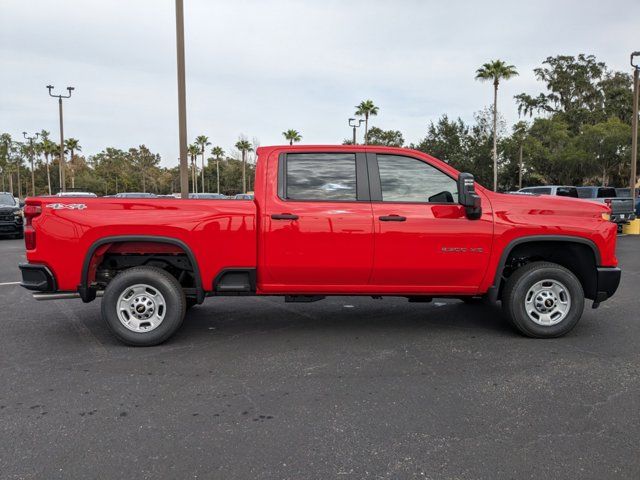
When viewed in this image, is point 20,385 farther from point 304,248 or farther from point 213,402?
point 304,248

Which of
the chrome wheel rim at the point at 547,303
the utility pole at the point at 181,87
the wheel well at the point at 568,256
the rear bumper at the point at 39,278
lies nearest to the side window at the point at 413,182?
the wheel well at the point at 568,256

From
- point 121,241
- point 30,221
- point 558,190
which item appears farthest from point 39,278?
point 558,190

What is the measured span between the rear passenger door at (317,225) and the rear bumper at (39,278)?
2.02m

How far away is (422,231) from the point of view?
4.95 m

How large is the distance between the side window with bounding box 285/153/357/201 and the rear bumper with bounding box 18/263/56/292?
2.40m

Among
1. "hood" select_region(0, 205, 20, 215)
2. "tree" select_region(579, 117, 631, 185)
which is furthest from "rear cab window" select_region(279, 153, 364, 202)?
"tree" select_region(579, 117, 631, 185)

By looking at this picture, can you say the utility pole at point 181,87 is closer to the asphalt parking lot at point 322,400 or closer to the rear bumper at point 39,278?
the asphalt parking lot at point 322,400

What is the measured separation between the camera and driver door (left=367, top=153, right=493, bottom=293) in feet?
16.2

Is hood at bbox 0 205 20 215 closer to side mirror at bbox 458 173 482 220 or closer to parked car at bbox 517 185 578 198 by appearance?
side mirror at bbox 458 173 482 220

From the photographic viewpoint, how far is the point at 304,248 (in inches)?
194

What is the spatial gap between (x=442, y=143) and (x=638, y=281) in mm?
45558

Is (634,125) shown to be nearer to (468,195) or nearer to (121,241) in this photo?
(468,195)

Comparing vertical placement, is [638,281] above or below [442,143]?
below

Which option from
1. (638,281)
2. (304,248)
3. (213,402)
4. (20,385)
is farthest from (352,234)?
(638,281)
